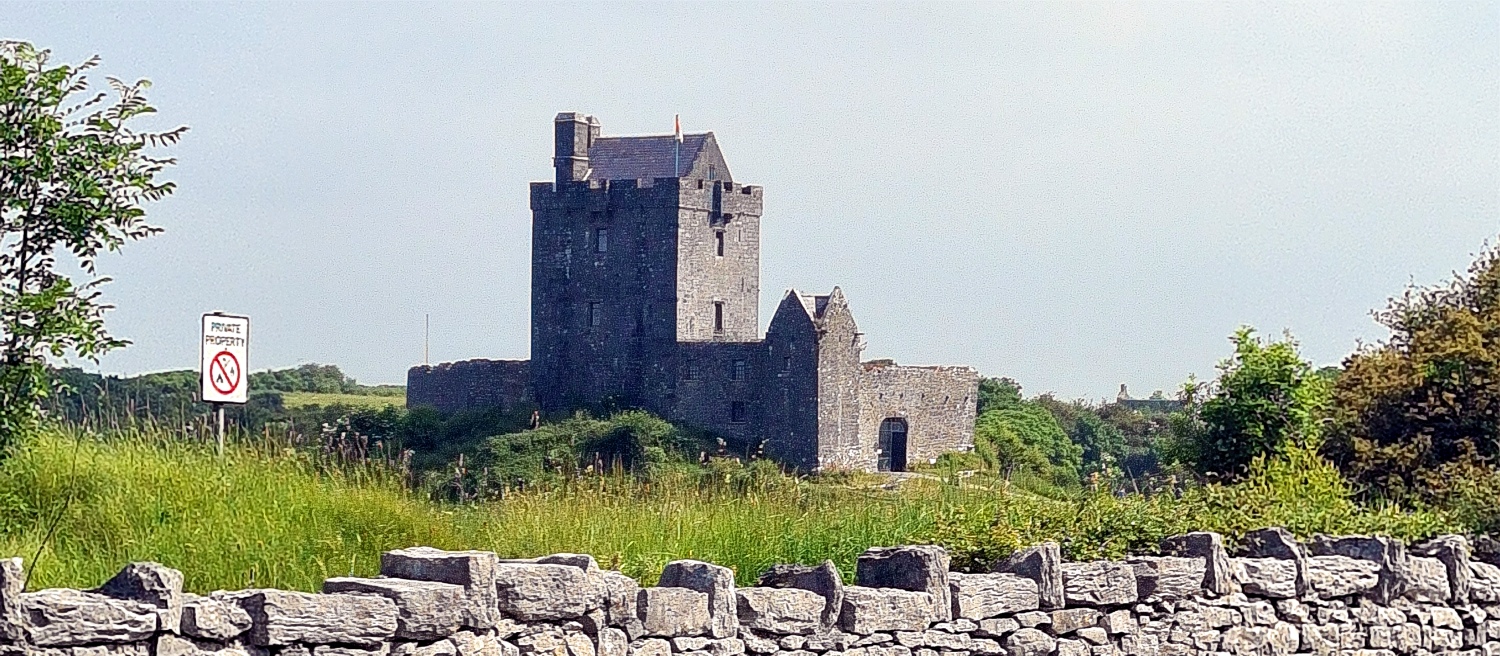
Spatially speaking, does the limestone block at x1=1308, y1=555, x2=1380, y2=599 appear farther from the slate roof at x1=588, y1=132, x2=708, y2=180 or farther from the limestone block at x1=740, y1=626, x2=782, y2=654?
the slate roof at x1=588, y1=132, x2=708, y2=180

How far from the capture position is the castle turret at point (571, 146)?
7962 cm

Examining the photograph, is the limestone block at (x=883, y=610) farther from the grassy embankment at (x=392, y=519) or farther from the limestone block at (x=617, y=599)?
the grassy embankment at (x=392, y=519)

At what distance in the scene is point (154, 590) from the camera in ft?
19.6

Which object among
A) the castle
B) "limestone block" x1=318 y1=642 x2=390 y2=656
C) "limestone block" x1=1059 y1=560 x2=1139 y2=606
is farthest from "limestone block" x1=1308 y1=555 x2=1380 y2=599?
the castle

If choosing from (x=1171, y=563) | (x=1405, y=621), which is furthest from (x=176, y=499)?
(x=1405, y=621)

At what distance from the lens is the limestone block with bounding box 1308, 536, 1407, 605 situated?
10.5m

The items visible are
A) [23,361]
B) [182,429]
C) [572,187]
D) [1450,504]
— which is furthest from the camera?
[572,187]

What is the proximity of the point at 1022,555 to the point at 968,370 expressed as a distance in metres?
65.2

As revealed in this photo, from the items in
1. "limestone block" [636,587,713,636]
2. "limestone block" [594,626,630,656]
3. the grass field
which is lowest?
"limestone block" [594,626,630,656]

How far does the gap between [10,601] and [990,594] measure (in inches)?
174

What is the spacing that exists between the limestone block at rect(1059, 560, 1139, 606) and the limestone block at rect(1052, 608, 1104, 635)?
5 cm

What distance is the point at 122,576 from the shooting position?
6.04 metres

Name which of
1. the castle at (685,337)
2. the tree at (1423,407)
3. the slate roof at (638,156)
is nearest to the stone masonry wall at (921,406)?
the castle at (685,337)

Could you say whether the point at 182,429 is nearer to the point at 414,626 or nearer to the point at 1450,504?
the point at 414,626
